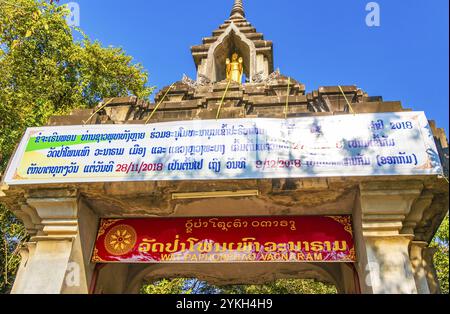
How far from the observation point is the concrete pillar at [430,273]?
223 inches

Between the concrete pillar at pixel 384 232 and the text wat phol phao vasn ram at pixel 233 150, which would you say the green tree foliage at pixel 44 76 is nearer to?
the text wat phol phao vasn ram at pixel 233 150

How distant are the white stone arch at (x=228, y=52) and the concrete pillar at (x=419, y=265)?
527 centimetres

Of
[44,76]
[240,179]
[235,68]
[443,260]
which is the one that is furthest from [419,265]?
[44,76]

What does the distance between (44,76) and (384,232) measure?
54.8 ft

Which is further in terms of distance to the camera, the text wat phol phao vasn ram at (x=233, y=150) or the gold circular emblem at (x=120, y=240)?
the gold circular emblem at (x=120, y=240)

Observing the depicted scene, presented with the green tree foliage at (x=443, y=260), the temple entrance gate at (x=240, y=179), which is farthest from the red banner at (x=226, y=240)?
the green tree foliage at (x=443, y=260)

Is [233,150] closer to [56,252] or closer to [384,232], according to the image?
[384,232]

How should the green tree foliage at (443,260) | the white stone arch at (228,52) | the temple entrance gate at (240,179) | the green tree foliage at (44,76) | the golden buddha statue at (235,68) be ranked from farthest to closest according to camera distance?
the green tree foliage at (443,260) < the green tree foliage at (44,76) < the golden buddha statue at (235,68) < the white stone arch at (228,52) < the temple entrance gate at (240,179)

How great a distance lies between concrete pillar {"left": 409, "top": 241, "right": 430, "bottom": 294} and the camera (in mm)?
5405
